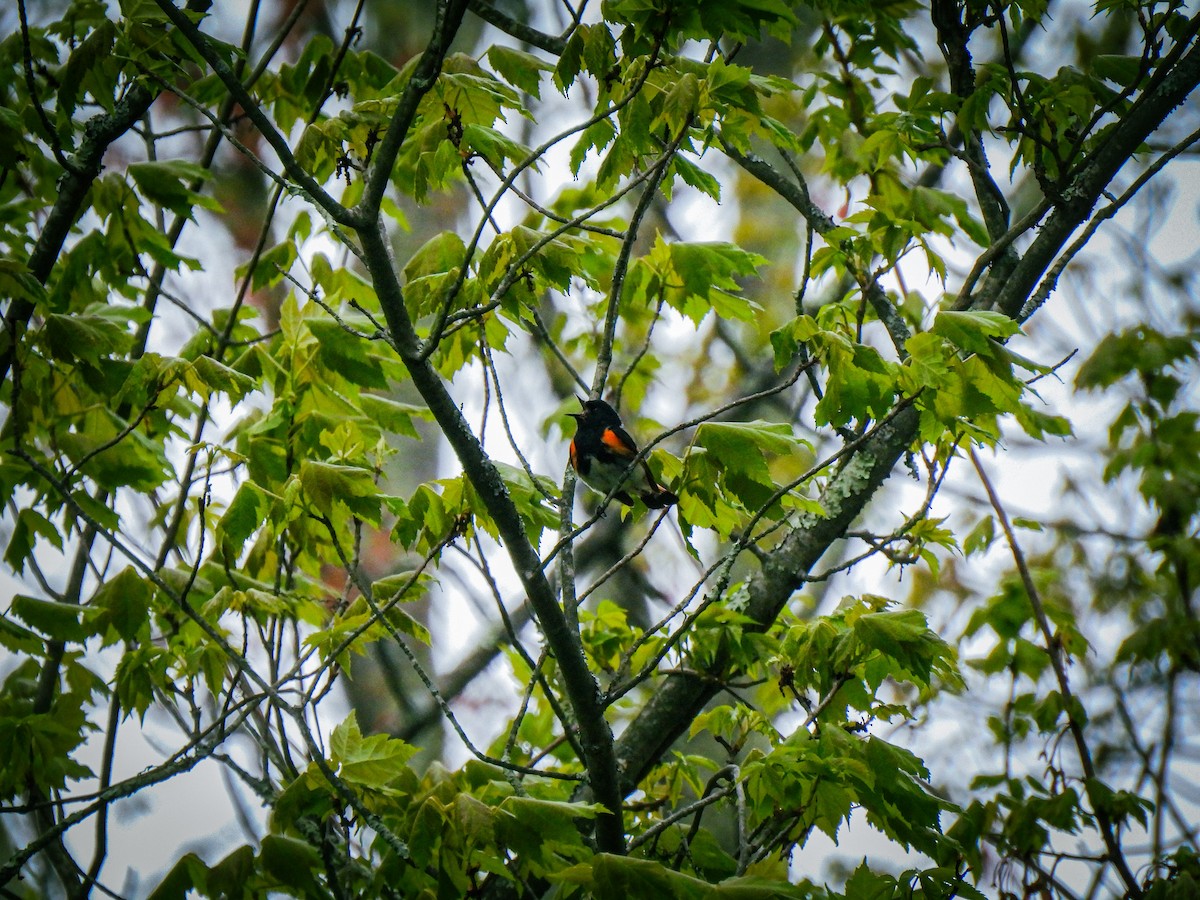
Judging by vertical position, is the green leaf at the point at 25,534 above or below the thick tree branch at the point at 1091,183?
above

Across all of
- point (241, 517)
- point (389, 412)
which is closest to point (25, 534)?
point (241, 517)

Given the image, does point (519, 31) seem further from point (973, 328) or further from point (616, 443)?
point (973, 328)

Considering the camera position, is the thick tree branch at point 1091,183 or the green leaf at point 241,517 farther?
the thick tree branch at point 1091,183

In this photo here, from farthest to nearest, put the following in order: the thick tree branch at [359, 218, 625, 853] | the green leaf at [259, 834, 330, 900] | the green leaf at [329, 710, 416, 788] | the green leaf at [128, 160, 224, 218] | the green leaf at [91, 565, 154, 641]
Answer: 1. the green leaf at [128, 160, 224, 218]
2. the green leaf at [91, 565, 154, 641]
3. the green leaf at [329, 710, 416, 788]
4. the green leaf at [259, 834, 330, 900]
5. the thick tree branch at [359, 218, 625, 853]

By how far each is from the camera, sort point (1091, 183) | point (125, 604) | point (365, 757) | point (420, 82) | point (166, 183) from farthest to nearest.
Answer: point (166, 183)
point (1091, 183)
point (125, 604)
point (365, 757)
point (420, 82)

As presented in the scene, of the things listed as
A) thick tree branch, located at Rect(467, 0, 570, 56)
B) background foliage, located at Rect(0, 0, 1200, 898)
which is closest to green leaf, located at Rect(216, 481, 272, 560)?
background foliage, located at Rect(0, 0, 1200, 898)

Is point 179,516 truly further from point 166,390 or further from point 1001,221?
point 1001,221

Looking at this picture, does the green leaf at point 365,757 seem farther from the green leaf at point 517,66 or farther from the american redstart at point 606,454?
the green leaf at point 517,66

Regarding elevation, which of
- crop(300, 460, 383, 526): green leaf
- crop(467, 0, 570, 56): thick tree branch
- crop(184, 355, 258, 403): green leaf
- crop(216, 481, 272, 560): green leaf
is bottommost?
crop(300, 460, 383, 526): green leaf

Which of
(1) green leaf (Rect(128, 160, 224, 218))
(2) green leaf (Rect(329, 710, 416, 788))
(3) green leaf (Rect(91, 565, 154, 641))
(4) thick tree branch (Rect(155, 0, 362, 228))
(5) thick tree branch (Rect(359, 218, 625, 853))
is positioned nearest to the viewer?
(4) thick tree branch (Rect(155, 0, 362, 228))

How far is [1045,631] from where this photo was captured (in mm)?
3236

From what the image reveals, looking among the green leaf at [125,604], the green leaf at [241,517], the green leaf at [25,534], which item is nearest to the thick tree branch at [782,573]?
the green leaf at [241,517]

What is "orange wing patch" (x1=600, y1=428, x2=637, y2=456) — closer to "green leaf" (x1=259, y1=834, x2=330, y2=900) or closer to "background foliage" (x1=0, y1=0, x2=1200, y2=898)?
"background foliage" (x1=0, y1=0, x2=1200, y2=898)

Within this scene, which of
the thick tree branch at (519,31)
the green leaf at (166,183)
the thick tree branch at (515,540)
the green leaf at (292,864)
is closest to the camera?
the thick tree branch at (515,540)
